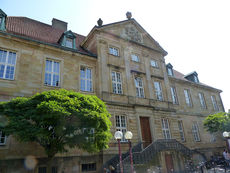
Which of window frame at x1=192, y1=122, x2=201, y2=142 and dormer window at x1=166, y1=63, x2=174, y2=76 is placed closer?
window frame at x1=192, y1=122, x2=201, y2=142

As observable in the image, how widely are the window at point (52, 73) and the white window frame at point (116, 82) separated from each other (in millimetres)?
5136

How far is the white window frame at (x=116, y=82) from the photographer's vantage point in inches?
668

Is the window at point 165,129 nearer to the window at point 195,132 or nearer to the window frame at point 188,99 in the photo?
the window at point 195,132

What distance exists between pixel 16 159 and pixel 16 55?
286 inches

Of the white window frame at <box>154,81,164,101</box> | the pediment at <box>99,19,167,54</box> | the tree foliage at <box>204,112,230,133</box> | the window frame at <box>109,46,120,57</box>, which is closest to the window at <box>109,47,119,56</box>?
the window frame at <box>109,46,120,57</box>

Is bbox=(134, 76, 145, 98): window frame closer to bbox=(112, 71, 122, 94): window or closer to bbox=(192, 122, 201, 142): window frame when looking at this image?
bbox=(112, 71, 122, 94): window

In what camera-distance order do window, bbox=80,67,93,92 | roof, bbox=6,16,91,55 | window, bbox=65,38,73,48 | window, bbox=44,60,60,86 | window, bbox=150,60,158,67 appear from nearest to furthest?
1. window, bbox=44,60,60,86
2. roof, bbox=6,16,91,55
3. window, bbox=80,67,93,92
4. window, bbox=65,38,73,48
5. window, bbox=150,60,158,67

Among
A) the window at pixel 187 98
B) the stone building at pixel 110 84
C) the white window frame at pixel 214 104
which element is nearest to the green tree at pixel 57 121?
the stone building at pixel 110 84

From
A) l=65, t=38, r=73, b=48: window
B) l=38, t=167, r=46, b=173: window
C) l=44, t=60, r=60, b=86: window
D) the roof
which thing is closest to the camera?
l=38, t=167, r=46, b=173: window

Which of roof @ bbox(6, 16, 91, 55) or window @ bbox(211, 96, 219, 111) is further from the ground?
roof @ bbox(6, 16, 91, 55)

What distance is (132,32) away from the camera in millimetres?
21312

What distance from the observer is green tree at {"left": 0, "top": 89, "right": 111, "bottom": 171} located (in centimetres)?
815

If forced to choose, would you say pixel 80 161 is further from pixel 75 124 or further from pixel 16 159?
pixel 75 124

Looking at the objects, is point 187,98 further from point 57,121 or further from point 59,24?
point 57,121
